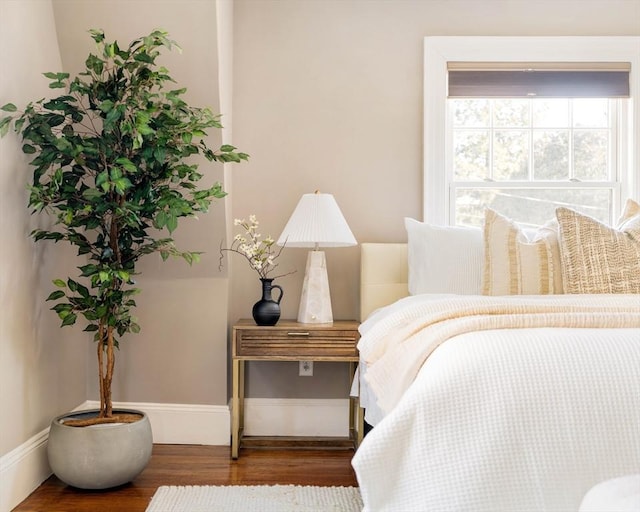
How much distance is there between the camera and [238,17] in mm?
3785

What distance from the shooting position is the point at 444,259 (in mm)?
3350

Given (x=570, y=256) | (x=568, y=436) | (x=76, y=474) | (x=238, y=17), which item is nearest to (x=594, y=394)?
(x=568, y=436)

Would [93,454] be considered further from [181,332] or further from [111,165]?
[111,165]

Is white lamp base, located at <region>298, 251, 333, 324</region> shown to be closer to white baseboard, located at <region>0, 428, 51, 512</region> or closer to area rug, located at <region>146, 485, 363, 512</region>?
area rug, located at <region>146, 485, 363, 512</region>

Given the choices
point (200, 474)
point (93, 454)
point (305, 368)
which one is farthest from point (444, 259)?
point (93, 454)

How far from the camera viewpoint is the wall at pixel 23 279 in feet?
8.48

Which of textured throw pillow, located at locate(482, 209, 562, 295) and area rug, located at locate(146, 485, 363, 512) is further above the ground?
textured throw pillow, located at locate(482, 209, 562, 295)

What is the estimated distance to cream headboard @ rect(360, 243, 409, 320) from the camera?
11.9 feet

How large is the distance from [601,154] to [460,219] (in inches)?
35.0

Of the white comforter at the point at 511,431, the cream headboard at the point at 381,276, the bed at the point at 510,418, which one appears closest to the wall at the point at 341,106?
the cream headboard at the point at 381,276

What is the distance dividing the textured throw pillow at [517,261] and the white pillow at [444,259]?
0.34 ft

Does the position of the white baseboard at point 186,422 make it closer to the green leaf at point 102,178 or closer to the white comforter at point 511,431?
the green leaf at point 102,178

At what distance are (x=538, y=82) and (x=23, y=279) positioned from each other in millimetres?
2849

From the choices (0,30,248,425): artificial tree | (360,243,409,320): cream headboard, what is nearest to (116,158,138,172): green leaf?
(0,30,248,425): artificial tree
